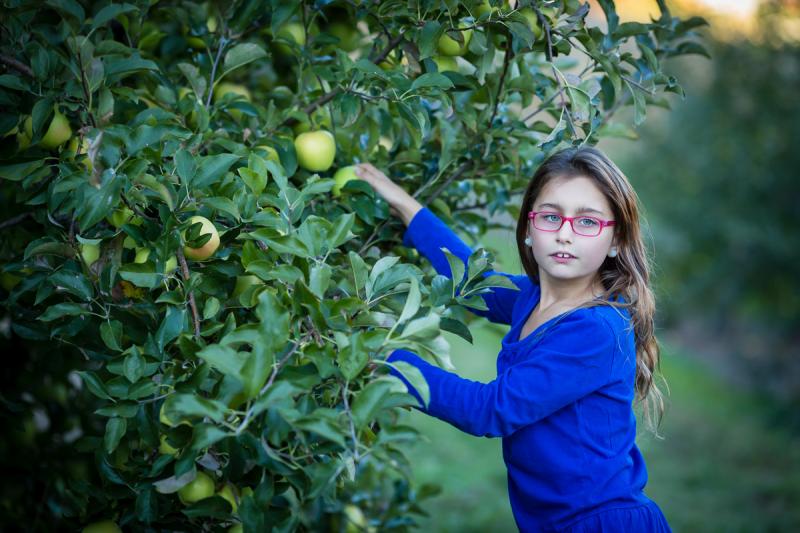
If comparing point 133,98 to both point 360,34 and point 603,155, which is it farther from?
point 603,155

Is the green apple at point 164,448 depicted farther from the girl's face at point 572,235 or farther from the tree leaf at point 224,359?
the girl's face at point 572,235

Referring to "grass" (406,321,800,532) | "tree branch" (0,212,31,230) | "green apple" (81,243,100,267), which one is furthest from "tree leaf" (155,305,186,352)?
"grass" (406,321,800,532)

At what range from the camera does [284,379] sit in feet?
3.19

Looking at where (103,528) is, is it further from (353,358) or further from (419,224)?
(419,224)

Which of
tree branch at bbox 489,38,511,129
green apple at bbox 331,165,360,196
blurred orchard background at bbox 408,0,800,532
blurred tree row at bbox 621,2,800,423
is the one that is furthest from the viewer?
blurred tree row at bbox 621,2,800,423

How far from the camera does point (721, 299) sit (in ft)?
22.2

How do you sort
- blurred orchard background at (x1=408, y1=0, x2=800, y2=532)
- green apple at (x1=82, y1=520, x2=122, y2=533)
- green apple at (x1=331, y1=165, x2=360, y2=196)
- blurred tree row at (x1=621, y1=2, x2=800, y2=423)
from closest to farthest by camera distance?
green apple at (x1=82, y1=520, x2=122, y2=533) → green apple at (x1=331, y1=165, x2=360, y2=196) → blurred orchard background at (x1=408, y1=0, x2=800, y2=532) → blurred tree row at (x1=621, y1=2, x2=800, y2=423)

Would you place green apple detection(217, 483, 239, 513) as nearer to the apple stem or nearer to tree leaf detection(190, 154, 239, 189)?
the apple stem

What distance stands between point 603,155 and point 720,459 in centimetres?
373

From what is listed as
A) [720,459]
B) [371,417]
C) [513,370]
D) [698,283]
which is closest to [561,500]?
[513,370]

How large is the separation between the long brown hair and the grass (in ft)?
5.58

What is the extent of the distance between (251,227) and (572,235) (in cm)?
52

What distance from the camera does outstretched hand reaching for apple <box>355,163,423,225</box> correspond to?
Answer: 149 centimetres

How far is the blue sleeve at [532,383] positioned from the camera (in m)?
1.21
